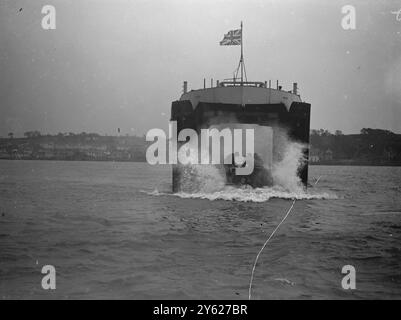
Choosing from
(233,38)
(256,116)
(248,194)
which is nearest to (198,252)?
(248,194)

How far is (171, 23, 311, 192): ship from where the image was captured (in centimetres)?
1847

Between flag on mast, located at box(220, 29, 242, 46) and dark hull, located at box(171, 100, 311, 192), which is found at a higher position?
flag on mast, located at box(220, 29, 242, 46)

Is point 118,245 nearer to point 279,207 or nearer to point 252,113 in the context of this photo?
point 279,207

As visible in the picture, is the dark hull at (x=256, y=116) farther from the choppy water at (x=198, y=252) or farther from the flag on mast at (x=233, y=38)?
the choppy water at (x=198, y=252)

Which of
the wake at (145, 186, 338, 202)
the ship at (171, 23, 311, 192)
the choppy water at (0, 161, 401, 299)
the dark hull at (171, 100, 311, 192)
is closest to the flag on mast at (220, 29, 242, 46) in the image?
the ship at (171, 23, 311, 192)

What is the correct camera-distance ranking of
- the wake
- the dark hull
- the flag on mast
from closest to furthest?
the wake
the dark hull
the flag on mast

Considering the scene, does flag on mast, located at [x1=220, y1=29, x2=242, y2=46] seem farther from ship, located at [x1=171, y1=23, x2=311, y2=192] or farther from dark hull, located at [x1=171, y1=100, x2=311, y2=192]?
dark hull, located at [x1=171, y1=100, x2=311, y2=192]

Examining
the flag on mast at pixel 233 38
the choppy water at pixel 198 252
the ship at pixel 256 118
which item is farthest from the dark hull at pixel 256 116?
the choppy water at pixel 198 252

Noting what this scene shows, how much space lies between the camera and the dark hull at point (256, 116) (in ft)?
60.5

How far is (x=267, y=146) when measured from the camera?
1878 centimetres

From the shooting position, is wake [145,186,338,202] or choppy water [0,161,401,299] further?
wake [145,186,338,202]

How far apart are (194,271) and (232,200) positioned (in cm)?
1024

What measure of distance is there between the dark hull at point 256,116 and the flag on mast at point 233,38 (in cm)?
318
